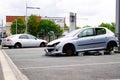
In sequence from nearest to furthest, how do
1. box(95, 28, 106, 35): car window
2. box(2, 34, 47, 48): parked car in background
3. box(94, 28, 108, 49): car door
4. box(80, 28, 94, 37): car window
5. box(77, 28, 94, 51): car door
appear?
box(77, 28, 94, 51): car door → box(80, 28, 94, 37): car window → box(94, 28, 108, 49): car door → box(95, 28, 106, 35): car window → box(2, 34, 47, 48): parked car in background

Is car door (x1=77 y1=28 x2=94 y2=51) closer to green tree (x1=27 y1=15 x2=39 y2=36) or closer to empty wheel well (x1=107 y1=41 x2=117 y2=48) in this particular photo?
empty wheel well (x1=107 y1=41 x2=117 y2=48)

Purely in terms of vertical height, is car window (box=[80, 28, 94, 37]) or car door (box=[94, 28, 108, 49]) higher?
car window (box=[80, 28, 94, 37])

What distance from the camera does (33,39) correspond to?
32281mm

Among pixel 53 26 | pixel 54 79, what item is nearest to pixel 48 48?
pixel 54 79

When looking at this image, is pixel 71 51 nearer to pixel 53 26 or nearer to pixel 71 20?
pixel 71 20

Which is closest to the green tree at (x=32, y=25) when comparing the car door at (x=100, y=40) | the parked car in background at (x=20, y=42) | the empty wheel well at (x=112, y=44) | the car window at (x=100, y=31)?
the parked car in background at (x=20, y=42)

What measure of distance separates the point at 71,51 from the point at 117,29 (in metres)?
4.09

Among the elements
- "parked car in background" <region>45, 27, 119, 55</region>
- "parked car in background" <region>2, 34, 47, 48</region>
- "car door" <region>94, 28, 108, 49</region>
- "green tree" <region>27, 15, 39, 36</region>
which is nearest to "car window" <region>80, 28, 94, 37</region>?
"parked car in background" <region>45, 27, 119, 55</region>

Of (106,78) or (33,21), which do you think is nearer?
(106,78)

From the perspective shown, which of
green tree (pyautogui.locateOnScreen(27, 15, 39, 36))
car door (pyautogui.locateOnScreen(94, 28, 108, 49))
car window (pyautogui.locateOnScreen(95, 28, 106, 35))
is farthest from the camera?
green tree (pyautogui.locateOnScreen(27, 15, 39, 36))

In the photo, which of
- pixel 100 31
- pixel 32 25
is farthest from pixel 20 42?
pixel 32 25

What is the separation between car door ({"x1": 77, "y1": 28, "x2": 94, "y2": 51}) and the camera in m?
19.1

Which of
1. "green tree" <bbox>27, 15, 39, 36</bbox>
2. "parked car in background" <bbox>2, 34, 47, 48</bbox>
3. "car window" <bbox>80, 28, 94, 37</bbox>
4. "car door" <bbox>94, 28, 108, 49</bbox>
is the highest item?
"green tree" <bbox>27, 15, 39, 36</bbox>

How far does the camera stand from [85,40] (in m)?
19.2
